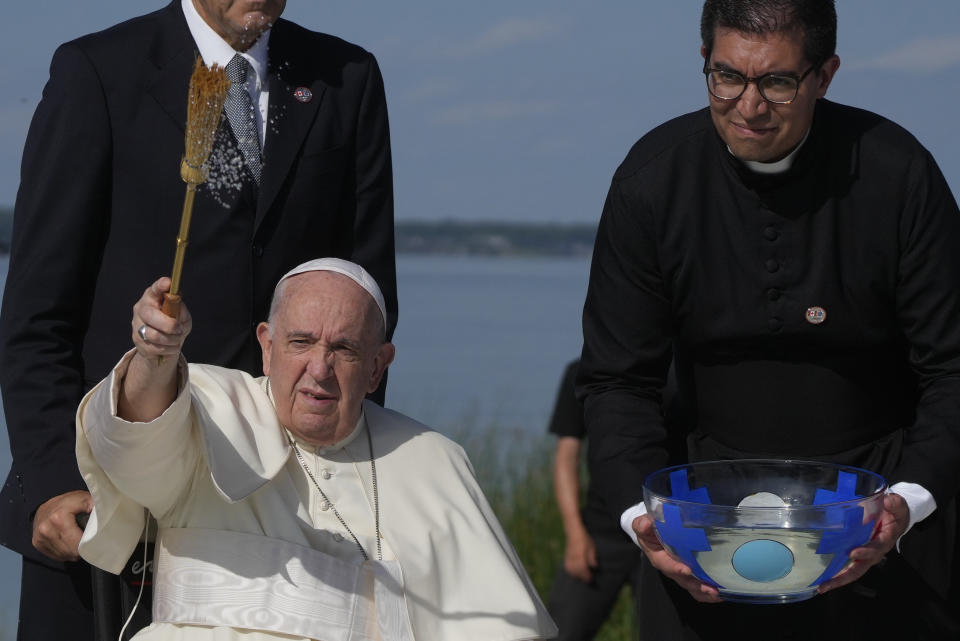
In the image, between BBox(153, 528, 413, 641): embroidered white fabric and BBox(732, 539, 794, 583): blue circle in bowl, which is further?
BBox(153, 528, 413, 641): embroidered white fabric

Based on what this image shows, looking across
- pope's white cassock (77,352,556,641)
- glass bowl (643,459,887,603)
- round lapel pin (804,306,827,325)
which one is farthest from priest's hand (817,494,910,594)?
pope's white cassock (77,352,556,641)

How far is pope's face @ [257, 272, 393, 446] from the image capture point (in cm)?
373

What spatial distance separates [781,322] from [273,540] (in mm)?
1200

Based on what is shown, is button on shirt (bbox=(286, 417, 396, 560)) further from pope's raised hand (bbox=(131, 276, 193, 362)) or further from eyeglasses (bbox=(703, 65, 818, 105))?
eyeglasses (bbox=(703, 65, 818, 105))

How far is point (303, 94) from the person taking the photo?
3.90 meters

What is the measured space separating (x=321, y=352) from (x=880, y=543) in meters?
1.28

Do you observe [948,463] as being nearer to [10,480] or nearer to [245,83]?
[245,83]

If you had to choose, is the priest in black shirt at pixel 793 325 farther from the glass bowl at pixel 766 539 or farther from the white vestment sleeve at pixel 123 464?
the white vestment sleeve at pixel 123 464

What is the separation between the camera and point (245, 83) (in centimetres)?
385

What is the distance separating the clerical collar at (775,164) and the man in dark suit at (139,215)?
2.96ft

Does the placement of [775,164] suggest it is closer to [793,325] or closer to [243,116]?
[793,325]

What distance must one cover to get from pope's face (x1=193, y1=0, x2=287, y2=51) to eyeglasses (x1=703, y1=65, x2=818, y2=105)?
101 cm

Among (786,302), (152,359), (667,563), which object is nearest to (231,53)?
(152,359)

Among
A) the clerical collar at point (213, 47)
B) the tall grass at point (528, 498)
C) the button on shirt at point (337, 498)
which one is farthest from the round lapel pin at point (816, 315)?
the tall grass at point (528, 498)
